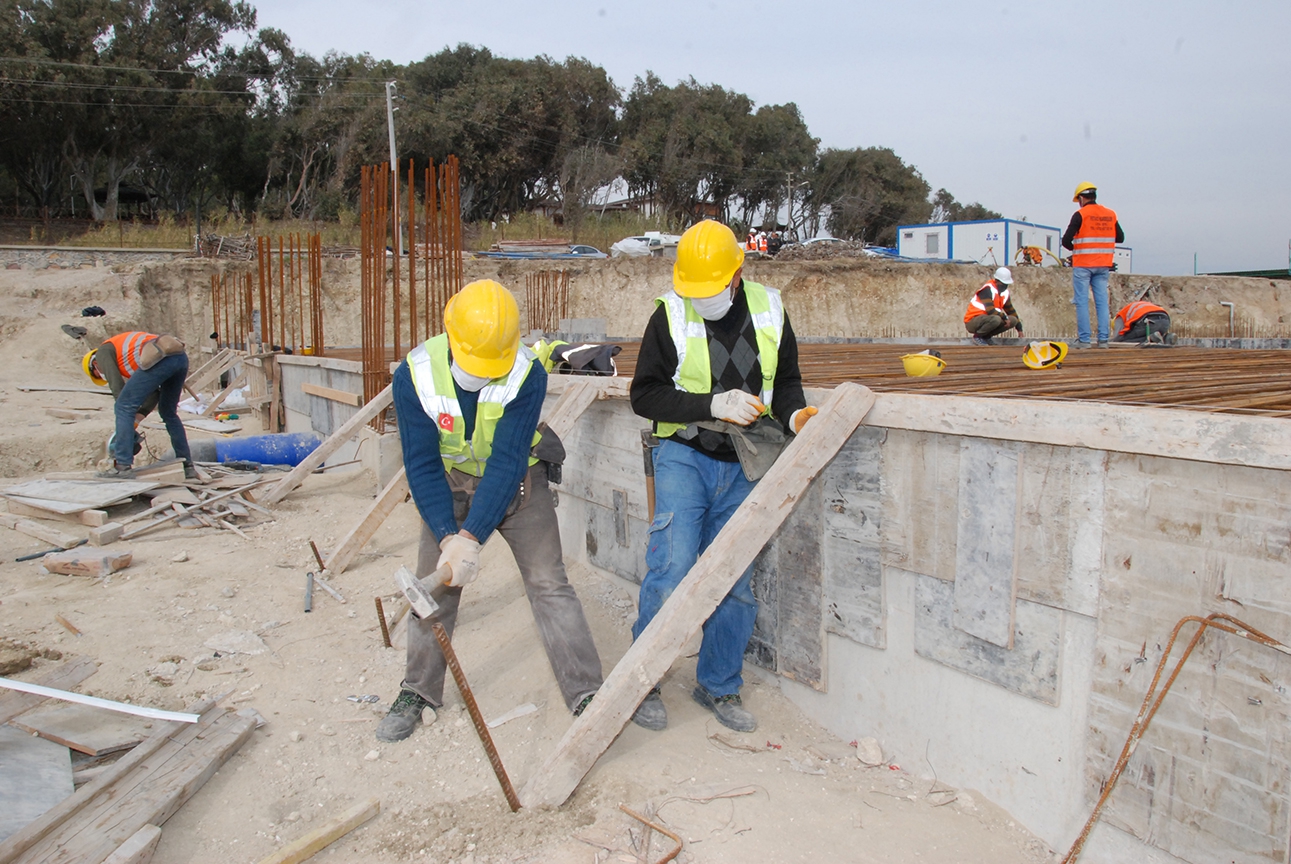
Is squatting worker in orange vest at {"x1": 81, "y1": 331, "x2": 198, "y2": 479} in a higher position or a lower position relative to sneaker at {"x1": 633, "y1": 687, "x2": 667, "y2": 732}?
higher

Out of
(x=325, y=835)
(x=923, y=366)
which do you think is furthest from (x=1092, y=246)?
(x=325, y=835)

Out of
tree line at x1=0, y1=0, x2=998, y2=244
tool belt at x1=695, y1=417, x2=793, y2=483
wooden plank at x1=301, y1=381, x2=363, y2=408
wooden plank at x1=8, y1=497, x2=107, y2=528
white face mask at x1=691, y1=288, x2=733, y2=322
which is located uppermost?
tree line at x1=0, y1=0, x2=998, y2=244

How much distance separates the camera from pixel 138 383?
7.04 metres

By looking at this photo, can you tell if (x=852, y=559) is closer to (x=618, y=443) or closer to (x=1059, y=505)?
(x=1059, y=505)

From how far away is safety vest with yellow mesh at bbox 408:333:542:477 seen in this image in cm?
312

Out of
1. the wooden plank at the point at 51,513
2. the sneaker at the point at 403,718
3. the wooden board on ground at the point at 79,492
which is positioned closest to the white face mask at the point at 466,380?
the sneaker at the point at 403,718

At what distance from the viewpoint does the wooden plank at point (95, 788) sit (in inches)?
95.1

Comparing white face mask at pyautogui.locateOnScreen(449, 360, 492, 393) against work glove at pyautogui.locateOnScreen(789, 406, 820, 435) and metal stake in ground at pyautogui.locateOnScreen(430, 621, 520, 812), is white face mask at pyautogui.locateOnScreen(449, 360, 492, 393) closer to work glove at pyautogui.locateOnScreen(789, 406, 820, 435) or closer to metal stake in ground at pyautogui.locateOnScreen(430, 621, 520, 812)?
metal stake in ground at pyautogui.locateOnScreen(430, 621, 520, 812)

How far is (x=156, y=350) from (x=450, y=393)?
508 centimetres

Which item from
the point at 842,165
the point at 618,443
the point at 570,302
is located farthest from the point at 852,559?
the point at 842,165

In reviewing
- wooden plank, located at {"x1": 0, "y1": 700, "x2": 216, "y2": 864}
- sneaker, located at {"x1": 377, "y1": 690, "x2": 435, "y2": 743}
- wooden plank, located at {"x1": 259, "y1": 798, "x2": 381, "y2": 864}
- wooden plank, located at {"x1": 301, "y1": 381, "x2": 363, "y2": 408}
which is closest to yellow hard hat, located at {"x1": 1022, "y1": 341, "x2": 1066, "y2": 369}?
sneaker, located at {"x1": 377, "y1": 690, "x2": 435, "y2": 743}

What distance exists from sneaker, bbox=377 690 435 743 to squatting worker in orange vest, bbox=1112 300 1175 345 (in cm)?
806

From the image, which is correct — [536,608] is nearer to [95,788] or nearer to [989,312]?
[95,788]

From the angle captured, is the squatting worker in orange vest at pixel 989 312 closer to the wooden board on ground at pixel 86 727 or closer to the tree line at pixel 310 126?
the wooden board on ground at pixel 86 727
